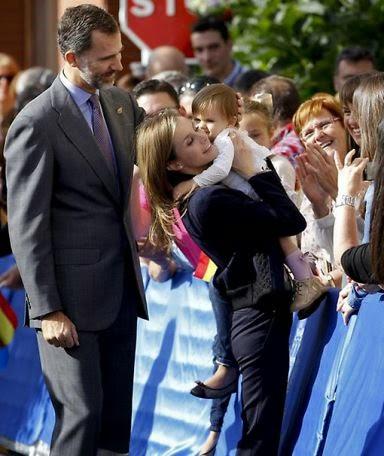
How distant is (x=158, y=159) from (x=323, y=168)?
0.88 m

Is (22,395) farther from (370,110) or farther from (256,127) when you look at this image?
(370,110)

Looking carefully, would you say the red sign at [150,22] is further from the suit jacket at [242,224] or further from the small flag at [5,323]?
the suit jacket at [242,224]

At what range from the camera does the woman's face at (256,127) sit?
23.7 ft

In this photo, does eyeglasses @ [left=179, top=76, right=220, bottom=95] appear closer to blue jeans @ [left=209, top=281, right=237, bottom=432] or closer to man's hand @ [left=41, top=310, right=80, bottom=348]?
blue jeans @ [left=209, top=281, right=237, bottom=432]

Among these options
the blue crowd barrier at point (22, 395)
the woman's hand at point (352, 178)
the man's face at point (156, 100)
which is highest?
the woman's hand at point (352, 178)

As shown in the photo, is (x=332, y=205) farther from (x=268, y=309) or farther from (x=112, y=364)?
(x=112, y=364)

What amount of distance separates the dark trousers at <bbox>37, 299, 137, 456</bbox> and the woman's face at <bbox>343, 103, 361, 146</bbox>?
1.34 meters

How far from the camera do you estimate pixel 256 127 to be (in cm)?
727

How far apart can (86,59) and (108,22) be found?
0.63 feet

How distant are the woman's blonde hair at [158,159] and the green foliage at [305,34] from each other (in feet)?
17.8

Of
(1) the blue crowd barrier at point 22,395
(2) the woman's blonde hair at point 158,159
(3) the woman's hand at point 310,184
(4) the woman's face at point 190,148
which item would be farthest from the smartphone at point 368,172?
(1) the blue crowd barrier at point 22,395

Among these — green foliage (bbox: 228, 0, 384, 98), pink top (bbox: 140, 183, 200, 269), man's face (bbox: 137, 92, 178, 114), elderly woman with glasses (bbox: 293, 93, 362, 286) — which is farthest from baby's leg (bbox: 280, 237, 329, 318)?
green foliage (bbox: 228, 0, 384, 98)

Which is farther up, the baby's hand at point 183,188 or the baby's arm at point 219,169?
the baby's arm at point 219,169

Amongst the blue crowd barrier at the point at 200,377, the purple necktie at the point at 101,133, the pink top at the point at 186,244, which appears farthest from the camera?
the pink top at the point at 186,244
